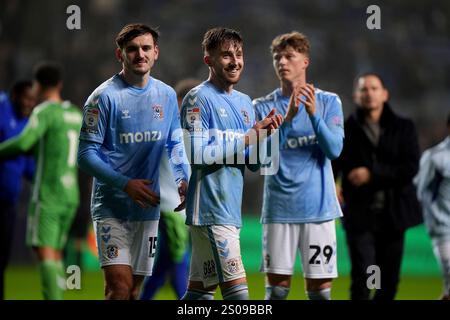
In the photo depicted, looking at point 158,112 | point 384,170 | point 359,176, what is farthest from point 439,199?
point 158,112

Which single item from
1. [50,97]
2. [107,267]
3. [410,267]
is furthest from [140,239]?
[410,267]

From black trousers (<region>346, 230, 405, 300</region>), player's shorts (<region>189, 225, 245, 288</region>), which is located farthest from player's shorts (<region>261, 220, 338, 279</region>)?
player's shorts (<region>189, 225, 245, 288</region>)

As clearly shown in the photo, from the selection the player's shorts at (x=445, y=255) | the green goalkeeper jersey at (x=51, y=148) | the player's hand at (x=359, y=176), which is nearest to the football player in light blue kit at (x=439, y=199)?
the player's shorts at (x=445, y=255)

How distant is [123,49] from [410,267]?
23.9 feet

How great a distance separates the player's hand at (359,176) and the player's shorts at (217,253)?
187cm

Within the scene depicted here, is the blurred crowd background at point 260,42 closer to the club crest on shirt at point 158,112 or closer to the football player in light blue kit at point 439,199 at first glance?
the football player in light blue kit at point 439,199

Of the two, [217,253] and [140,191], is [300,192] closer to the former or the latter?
[217,253]

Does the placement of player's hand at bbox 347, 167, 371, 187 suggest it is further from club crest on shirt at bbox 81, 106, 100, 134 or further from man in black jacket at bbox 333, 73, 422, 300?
club crest on shirt at bbox 81, 106, 100, 134

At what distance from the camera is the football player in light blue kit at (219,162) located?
538cm

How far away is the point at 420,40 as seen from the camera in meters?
13.4

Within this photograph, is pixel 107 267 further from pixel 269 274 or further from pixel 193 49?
pixel 193 49

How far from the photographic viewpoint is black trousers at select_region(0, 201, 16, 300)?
25.7ft

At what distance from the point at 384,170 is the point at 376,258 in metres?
0.63

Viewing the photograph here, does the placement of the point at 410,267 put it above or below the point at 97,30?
below
